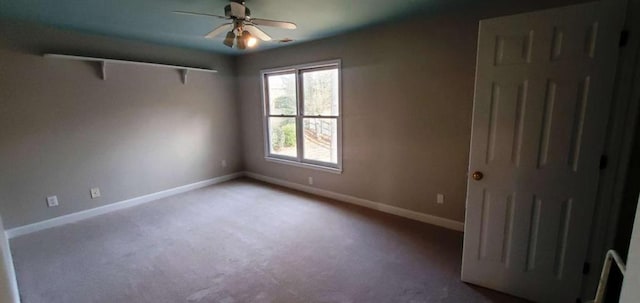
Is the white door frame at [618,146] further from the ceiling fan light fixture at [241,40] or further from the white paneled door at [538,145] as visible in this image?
the ceiling fan light fixture at [241,40]

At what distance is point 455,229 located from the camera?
3.05 metres

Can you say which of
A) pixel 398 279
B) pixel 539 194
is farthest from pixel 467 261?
pixel 539 194

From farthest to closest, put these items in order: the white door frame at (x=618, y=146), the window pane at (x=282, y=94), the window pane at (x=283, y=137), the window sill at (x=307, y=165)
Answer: the window pane at (x=283, y=137), the window pane at (x=282, y=94), the window sill at (x=307, y=165), the white door frame at (x=618, y=146)

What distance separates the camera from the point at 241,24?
2492mm

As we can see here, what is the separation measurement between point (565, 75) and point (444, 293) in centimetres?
168

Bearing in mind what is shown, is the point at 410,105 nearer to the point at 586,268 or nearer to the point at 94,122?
the point at 586,268

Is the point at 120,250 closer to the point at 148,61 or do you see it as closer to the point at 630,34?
the point at 148,61

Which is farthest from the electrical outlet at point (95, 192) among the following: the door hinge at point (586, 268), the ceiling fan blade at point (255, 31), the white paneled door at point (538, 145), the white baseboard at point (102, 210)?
the door hinge at point (586, 268)

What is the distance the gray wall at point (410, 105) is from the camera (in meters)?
2.82

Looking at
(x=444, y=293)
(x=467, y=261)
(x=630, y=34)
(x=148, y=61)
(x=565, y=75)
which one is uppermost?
(x=148, y=61)

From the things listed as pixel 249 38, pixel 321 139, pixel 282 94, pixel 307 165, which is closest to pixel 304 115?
pixel 321 139

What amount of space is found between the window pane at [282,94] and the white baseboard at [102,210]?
5.55 feet

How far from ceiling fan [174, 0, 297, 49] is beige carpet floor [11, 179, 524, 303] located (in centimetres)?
203

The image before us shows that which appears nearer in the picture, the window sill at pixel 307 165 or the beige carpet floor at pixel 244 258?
the beige carpet floor at pixel 244 258
